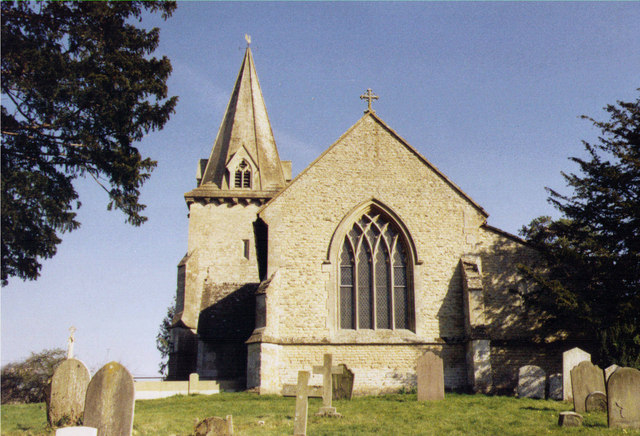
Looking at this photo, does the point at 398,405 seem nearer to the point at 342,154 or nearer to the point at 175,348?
the point at 342,154

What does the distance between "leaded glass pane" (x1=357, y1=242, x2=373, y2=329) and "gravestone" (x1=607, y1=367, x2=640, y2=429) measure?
892 cm

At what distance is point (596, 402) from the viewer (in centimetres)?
1249

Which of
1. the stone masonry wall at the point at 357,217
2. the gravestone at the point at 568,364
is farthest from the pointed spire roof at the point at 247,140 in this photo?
the gravestone at the point at 568,364

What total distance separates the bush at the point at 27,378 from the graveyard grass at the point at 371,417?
1281 centimetres

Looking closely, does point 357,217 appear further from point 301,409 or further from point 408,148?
point 301,409

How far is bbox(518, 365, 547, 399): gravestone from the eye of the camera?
1575 centimetres

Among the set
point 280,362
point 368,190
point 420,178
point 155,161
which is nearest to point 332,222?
point 368,190

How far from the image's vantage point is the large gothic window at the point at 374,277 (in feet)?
62.6

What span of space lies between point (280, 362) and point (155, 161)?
6.94 metres

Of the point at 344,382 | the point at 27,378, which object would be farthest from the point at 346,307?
the point at 27,378

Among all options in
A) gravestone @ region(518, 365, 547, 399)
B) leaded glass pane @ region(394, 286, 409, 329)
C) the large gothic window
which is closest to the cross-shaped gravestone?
the large gothic window

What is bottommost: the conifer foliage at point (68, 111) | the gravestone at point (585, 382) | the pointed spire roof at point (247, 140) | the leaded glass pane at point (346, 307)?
the gravestone at point (585, 382)

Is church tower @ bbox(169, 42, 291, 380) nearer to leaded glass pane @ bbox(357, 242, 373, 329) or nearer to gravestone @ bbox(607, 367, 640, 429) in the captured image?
leaded glass pane @ bbox(357, 242, 373, 329)

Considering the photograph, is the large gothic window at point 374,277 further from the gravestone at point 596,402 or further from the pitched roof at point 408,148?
the gravestone at point 596,402
